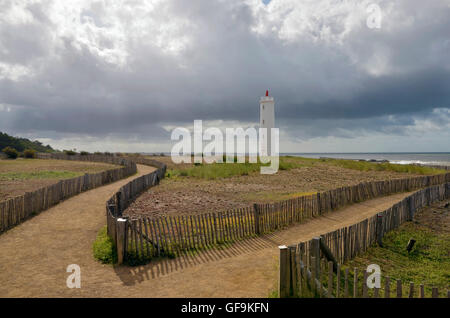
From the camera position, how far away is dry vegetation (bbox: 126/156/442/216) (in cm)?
1652

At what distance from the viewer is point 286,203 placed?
12719mm

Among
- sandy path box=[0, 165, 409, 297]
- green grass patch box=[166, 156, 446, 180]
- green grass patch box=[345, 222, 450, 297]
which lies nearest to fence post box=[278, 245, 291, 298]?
sandy path box=[0, 165, 409, 297]

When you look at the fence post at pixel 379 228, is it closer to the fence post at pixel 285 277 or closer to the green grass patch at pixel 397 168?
the fence post at pixel 285 277

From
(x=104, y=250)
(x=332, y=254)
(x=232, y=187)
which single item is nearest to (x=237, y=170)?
(x=232, y=187)

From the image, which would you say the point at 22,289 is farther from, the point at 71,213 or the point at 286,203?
the point at 286,203

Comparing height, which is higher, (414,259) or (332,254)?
(332,254)

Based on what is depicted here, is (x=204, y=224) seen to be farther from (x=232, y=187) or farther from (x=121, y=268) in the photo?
(x=232, y=187)

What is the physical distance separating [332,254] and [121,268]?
5414 mm

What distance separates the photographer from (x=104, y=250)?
30.2 feet

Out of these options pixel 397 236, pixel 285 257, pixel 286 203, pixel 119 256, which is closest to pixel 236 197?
pixel 286 203

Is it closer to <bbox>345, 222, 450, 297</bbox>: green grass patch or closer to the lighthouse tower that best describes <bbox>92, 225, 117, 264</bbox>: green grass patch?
<bbox>345, 222, 450, 297</bbox>: green grass patch

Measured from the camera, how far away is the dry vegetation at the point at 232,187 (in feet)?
54.2

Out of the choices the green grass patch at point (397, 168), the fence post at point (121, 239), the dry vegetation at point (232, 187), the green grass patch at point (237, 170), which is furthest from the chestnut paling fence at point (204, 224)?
the green grass patch at point (397, 168)

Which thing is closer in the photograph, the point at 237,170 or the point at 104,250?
the point at 104,250
